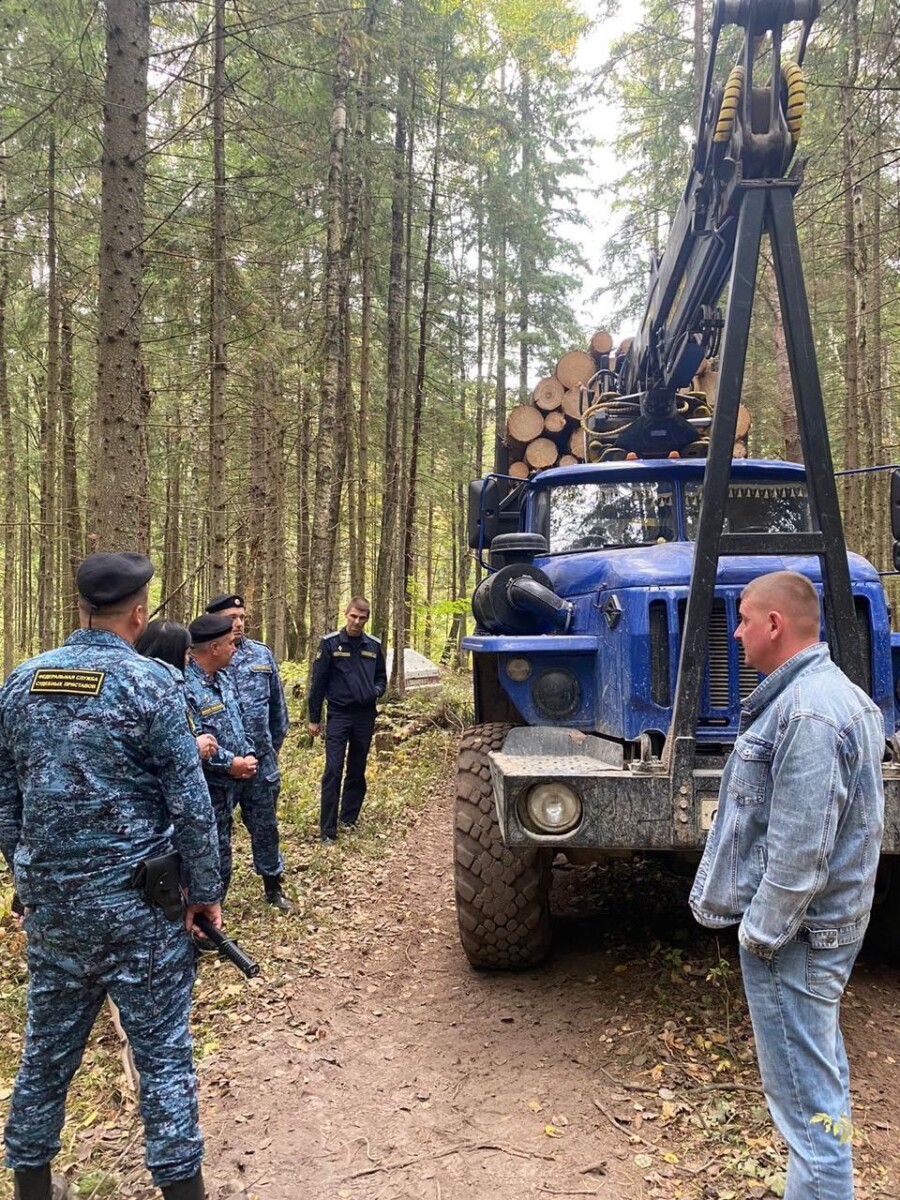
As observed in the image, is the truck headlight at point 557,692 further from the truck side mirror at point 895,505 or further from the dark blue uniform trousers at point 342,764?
the dark blue uniform trousers at point 342,764

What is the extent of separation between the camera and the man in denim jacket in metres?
1.96

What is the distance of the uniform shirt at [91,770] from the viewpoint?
225 centimetres

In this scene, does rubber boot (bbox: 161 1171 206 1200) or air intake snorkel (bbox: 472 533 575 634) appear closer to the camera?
rubber boot (bbox: 161 1171 206 1200)

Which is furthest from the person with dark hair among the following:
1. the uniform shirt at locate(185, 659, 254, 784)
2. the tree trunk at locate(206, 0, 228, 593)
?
the tree trunk at locate(206, 0, 228, 593)

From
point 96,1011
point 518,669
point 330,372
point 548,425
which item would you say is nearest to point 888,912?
point 518,669

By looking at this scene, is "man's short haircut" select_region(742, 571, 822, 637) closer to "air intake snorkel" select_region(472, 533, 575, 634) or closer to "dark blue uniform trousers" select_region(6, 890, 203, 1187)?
"dark blue uniform trousers" select_region(6, 890, 203, 1187)

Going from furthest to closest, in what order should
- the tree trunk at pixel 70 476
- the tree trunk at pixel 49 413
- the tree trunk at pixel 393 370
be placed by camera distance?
the tree trunk at pixel 393 370 → the tree trunk at pixel 70 476 → the tree trunk at pixel 49 413

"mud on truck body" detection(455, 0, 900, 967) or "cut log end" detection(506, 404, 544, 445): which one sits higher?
"cut log end" detection(506, 404, 544, 445)

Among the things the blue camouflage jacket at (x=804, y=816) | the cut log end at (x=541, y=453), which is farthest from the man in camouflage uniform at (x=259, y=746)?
the cut log end at (x=541, y=453)

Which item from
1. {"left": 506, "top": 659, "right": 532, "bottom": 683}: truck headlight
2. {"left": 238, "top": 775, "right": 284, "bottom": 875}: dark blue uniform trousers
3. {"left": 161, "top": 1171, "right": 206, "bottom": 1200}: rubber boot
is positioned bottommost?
{"left": 161, "top": 1171, "right": 206, "bottom": 1200}: rubber boot

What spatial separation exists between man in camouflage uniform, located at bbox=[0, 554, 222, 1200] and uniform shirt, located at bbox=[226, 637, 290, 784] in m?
2.49

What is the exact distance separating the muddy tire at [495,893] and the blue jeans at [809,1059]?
73.8 inches

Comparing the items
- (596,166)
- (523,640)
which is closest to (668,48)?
(596,166)

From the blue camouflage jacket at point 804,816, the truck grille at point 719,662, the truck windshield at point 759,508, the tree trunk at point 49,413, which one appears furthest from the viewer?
the tree trunk at point 49,413
